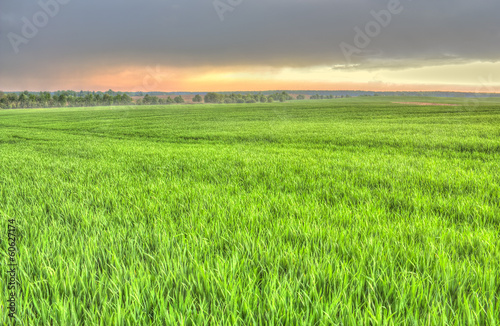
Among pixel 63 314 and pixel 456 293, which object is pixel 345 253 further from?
pixel 63 314

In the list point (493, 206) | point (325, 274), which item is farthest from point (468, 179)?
point (325, 274)

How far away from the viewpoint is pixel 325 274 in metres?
1.96

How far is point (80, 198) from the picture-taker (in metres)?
4.28

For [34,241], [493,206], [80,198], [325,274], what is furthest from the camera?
[80,198]

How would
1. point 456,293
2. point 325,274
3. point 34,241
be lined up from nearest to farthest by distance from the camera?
point 456,293 → point 325,274 → point 34,241

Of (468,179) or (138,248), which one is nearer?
(138,248)

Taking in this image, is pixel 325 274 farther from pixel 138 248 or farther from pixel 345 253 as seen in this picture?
pixel 138 248

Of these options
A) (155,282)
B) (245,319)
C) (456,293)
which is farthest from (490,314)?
(155,282)

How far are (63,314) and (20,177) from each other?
254 inches

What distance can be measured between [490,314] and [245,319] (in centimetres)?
147

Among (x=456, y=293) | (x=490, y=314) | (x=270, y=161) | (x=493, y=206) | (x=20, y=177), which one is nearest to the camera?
(x=490, y=314)

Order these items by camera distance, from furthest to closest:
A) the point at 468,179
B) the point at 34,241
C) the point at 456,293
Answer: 1. the point at 468,179
2. the point at 34,241
3. the point at 456,293

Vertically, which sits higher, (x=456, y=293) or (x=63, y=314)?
(x=63, y=314)

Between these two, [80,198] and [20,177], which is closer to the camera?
[80,198]
